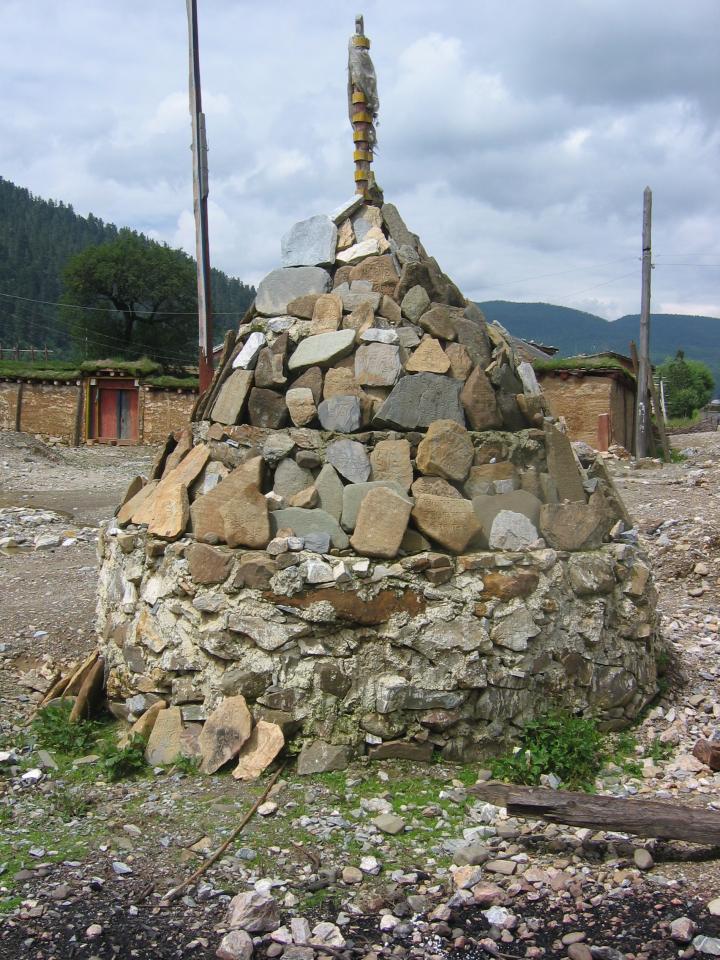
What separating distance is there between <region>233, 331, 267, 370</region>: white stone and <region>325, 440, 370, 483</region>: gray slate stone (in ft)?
2.66

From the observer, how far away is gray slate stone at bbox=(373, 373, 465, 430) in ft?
15.1

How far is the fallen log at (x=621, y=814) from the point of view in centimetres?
325

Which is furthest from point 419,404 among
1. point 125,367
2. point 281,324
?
point 125,367

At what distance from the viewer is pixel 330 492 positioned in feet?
14.6

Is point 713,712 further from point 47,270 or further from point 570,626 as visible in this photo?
point 47,270

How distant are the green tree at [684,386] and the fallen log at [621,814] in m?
51.5

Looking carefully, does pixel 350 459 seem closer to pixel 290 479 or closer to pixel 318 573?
pixel 290 479

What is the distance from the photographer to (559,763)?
13.4 ft

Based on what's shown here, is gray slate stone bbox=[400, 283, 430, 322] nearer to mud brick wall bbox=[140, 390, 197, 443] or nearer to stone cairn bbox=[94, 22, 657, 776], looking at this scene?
stone cairn bbox=[94, 22, 657, 776]

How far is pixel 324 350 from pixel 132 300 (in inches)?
1604

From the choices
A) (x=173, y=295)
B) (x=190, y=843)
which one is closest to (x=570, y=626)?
(x=190, y=843)

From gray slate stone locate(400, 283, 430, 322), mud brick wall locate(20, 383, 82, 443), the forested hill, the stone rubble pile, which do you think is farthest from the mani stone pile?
the forested hill

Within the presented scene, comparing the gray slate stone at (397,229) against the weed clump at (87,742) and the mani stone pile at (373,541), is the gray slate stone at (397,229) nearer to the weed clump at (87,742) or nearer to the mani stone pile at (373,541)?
the mani stone pile at (373,541)

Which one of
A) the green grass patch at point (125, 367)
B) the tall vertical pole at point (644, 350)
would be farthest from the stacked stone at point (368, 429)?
the green grass patch at point (125, 367)
